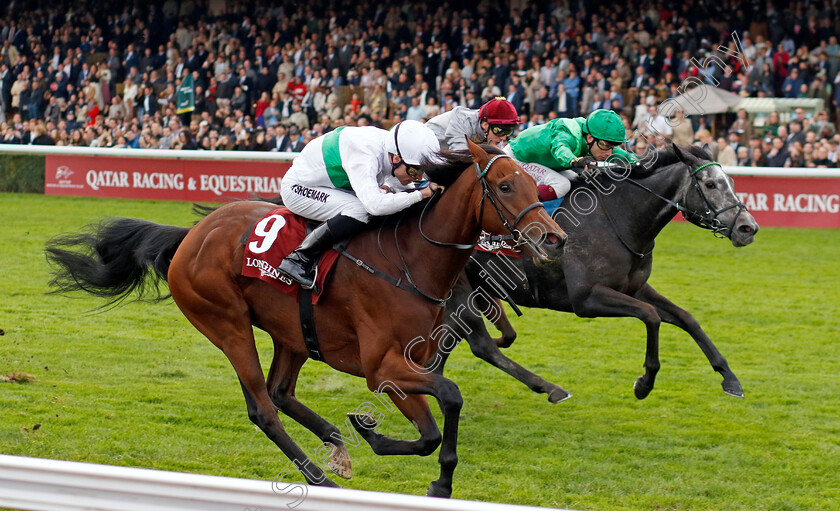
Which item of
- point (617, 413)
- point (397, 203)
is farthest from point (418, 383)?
point (617, 413)

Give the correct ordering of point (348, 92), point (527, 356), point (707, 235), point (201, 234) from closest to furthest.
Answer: point (201, 234), point (527, 356), point (707, 235), point (348, 92)

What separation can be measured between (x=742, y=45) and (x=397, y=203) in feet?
42.6

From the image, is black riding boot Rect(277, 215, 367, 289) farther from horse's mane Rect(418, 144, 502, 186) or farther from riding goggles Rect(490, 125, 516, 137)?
riding goggles Rect(490, 125, 516, 137)

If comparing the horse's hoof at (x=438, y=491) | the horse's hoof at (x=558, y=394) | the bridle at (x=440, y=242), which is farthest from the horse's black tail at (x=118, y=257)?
the horse's hoof at (x=558, y=394)

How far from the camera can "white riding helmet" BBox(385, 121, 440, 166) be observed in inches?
175

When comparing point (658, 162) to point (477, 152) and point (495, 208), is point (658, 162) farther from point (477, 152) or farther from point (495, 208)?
point (495, 208)

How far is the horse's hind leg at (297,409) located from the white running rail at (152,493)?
1.81 metres

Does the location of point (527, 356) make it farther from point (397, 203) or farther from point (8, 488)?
point (8, 488)

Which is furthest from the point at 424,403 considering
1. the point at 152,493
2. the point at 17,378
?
the point at 17,378

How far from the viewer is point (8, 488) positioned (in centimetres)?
317

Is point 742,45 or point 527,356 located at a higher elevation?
point 742,45

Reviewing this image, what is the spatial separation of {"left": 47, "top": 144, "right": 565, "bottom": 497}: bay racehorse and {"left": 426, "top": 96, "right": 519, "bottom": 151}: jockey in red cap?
3.27ft

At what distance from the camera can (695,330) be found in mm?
5973

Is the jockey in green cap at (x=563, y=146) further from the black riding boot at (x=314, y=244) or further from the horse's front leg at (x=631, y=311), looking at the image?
the black riding boot at (x=314, y=244)
